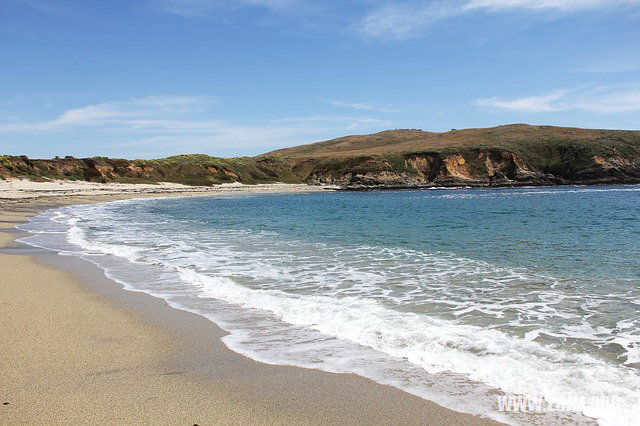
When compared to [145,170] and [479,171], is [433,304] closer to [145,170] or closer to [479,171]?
[145,170]

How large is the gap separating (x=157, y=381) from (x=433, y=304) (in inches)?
188

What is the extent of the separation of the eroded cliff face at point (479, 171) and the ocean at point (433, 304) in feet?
213

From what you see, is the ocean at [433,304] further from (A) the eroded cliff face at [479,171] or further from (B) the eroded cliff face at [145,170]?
(A) the eroded cliff face at [479,171]

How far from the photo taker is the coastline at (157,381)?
3975mm

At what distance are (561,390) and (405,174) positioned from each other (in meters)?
81.3

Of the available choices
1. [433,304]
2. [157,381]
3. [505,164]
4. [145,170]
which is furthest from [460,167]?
[157,381]

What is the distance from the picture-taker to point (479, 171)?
82562 mm

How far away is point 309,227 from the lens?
72.5 feet

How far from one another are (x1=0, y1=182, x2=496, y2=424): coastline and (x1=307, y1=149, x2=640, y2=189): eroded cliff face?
73.5 metres

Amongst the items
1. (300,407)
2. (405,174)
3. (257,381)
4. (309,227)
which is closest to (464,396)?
(300,407)

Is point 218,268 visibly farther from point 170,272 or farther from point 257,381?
point 257,381

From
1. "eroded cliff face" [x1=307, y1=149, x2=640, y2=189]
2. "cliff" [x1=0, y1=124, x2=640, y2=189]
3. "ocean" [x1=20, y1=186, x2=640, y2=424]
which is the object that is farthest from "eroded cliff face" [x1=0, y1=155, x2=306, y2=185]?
"ocean" [x1=20, y1=186, x2=640, y2=424]

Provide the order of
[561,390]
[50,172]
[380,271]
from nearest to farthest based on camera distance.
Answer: [561,390], [380,271], [50,172]

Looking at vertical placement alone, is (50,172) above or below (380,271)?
above
